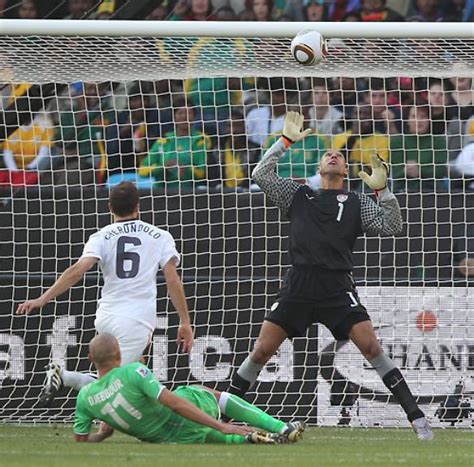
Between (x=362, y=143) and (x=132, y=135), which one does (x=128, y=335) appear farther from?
(x=362, y=143)

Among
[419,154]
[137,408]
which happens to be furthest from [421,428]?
[419,154]

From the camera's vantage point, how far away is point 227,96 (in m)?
12.7

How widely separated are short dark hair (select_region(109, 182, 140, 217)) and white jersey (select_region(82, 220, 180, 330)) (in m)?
0.10

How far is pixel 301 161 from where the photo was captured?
40.8 ft

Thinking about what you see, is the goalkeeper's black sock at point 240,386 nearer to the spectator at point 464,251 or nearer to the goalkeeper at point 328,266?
the goalkeeper at point 328,266

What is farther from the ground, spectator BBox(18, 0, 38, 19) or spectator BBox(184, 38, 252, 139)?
spectator BBox(18, 0, 38, 19)

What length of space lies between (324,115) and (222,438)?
482cm

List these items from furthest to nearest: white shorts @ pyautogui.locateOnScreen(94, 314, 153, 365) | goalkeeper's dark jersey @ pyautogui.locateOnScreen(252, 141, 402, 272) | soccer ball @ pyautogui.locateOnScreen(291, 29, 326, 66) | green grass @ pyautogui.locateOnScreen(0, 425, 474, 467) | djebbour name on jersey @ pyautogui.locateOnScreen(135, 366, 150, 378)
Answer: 1. soccer ball @ pyautogui.locateOnScreen(291, 29, 326, 66)
2. goalkeeper's dark jersey @ pyautogui.locateOnScreen(252, 141, 402, 272)
3. white shorts @ pyautogui.locateOnScreen(94, 314, 153, 365)
4. djebbour name on jersey @ pyautogui.locateOnScreen(135, 366, 150, 378)
5. green grass @ pyautogui.locateOnScreen(0, 425, 474, 467)

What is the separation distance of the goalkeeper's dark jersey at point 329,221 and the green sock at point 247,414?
128 cm

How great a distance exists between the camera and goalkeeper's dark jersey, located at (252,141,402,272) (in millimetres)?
9602

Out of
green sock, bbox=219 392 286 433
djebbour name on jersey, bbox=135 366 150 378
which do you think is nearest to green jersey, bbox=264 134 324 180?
green sock, bbox=219 392 286 433

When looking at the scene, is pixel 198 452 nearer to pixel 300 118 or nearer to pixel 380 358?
pixel 380 358

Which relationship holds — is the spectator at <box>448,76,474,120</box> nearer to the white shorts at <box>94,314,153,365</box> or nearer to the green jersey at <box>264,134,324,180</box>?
the green jersey at <box>264,134,324,180</box>

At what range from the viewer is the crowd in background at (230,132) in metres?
12.3
